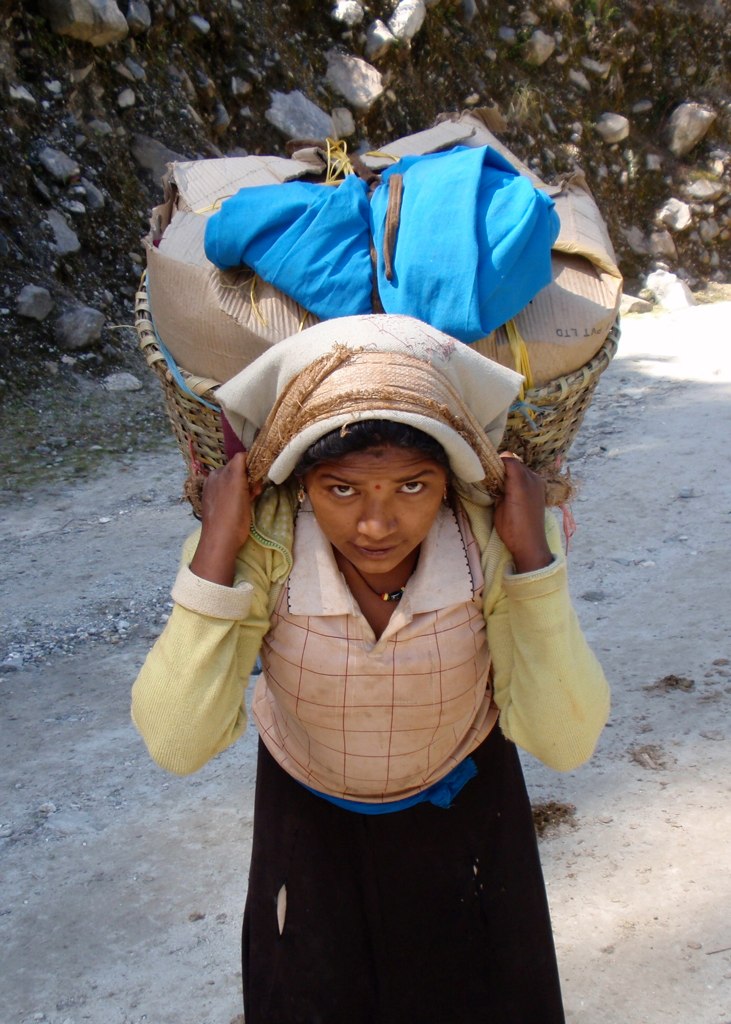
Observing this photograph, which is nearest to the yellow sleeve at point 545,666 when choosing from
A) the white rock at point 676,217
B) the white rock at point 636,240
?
the white rock at point 636,240

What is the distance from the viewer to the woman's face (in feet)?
4.87

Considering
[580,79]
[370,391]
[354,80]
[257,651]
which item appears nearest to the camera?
[370,391]

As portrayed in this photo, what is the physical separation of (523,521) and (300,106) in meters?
7.20

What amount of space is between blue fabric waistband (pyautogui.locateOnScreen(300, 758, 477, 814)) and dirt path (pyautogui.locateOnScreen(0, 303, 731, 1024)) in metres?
0.96

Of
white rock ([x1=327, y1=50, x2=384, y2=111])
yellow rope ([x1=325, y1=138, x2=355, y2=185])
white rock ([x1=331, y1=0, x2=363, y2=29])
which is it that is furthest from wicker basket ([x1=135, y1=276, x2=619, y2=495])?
white rock ([x1=331, y1=0, x2=363, y2=29])

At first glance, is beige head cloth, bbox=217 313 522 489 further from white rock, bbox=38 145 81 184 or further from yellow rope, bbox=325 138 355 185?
white rock, bbox=38 145 81 184

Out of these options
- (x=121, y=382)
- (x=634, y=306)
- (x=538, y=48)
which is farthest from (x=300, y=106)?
(x=538, y=48)

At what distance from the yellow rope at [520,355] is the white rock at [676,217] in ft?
31.0

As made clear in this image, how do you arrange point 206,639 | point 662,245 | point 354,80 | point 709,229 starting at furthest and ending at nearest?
1. point 709,229
2. point 662,245
3. point 354,80
4. point 206,639

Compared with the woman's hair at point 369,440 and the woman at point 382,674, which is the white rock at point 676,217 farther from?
the woman's hair at point 369,440

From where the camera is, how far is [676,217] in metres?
10.4

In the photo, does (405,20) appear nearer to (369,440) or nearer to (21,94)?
(21,94)

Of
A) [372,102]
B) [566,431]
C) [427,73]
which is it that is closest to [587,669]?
[566,431]

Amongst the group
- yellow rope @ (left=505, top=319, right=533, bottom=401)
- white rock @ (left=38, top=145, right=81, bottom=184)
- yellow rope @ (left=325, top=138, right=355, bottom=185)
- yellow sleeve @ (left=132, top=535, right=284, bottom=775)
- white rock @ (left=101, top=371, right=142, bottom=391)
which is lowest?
white rock @ (left=101, top=371, right=142, bottom=391)
